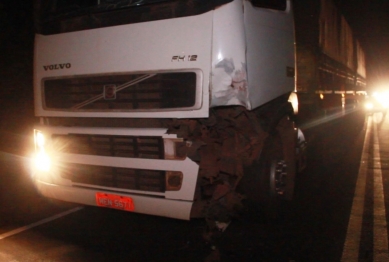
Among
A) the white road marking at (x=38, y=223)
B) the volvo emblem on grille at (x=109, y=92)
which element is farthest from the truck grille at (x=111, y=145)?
the white road marking at (x=38, y=223)

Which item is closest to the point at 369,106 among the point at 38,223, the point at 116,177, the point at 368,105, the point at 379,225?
the point at 368,105

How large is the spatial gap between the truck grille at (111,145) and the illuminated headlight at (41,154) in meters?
0.16

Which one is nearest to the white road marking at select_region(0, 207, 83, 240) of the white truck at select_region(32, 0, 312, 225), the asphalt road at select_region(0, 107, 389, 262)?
the asphalt road at select_region(0, 107, 389, 262)

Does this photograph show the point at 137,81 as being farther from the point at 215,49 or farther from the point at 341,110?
the point at 341,110

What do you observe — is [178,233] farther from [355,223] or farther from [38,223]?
[355,223]

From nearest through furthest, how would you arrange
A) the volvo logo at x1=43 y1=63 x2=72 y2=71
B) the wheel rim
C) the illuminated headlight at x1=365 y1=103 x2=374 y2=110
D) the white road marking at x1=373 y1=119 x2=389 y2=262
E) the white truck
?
the white truck, the white road marking at x1=373 y1=119 x2=389 y2=262, the volvo logo at x1=43 y1=63 x2=72 y2=71, the wheel rim, the illuminated headlight at x1=365 y1=103 x2=374 y2=110

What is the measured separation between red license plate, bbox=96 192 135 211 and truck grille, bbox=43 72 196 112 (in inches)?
34.5

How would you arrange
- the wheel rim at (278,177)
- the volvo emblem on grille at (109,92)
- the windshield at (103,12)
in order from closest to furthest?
the windshield at (103,12), the volvo emblem on grille at (109,92), the wheel rim at (278,177)

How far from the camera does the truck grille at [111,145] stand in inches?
170

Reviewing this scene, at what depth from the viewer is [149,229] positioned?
524cm

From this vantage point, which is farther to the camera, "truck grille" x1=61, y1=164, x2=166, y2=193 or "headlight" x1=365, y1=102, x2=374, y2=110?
"headlight" x1=365, y1=102, x2=374, y2=110

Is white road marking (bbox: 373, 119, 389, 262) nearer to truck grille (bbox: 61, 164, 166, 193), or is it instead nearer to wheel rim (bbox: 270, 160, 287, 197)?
wheel rim (bbox: 270, 160, 287, 197)

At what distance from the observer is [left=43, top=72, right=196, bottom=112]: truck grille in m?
4.29

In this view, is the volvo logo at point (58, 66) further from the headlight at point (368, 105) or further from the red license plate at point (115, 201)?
the headlight at point (368, 105)
